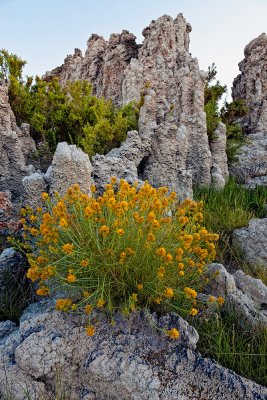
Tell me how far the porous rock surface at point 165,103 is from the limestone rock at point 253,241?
1.29 metres

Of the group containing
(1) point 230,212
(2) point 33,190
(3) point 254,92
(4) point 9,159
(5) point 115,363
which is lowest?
(5) point 115,363

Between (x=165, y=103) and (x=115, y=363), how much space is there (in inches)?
321

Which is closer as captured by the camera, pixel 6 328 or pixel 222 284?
pixel 6 328

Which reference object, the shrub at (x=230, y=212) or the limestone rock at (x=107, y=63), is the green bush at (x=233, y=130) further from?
the limestone rock at (x=107, y=63)

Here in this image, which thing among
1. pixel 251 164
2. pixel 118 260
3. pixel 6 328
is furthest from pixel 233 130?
pixel 6 328

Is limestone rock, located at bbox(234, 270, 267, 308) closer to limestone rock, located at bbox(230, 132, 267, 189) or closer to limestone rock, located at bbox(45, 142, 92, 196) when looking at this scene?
limestone rock, located at bbox(45, 142, 92, 196)

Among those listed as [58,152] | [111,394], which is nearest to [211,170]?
[58,152]

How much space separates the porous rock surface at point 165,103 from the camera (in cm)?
627

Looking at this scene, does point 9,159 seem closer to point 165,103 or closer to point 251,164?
point 165,103

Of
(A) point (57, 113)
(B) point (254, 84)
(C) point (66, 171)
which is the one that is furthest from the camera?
(B) point (254, 84)

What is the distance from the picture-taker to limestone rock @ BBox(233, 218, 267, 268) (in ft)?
16.1

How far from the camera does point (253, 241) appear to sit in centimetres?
505

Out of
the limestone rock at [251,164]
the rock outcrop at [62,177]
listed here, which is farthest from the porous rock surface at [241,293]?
the limestone rock at [251,164]

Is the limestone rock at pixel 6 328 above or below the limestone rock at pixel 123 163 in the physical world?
below
